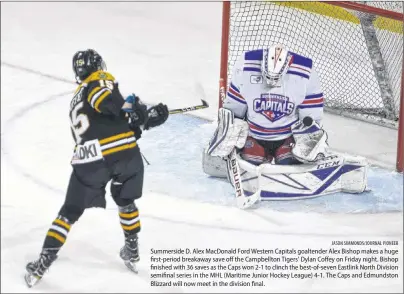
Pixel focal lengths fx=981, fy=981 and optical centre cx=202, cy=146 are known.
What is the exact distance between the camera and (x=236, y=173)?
12.4ft

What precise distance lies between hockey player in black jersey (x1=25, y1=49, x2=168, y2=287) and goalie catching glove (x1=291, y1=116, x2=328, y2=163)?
0.76 meters

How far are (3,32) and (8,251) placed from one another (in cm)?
Answer: 272

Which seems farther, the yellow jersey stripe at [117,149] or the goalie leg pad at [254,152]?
the goalie leg pad at [254,152]

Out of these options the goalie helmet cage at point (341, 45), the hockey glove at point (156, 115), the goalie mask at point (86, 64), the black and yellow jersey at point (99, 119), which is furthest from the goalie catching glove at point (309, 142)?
the goalie mask at point (86, 64)

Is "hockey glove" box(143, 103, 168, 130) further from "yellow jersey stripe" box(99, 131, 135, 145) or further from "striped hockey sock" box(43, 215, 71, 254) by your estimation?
"striped hockey sock" box(43, 215, 71, 254)

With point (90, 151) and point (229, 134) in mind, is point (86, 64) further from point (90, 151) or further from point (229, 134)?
point (229, 134)

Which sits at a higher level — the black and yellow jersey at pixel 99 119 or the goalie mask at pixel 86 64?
the goalie mask at pixel 86 64

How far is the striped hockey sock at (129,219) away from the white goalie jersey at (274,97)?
801 mm

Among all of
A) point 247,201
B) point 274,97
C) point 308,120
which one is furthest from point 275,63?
point 247,201

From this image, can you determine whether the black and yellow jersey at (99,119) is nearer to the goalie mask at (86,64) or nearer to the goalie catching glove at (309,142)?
the goalie mask at (86,64)

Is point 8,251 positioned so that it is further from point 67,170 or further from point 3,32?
point 3,32

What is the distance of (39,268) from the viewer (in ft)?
10.3

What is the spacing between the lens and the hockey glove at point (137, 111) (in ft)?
10.1

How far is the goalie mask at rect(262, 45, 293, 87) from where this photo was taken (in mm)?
3635
